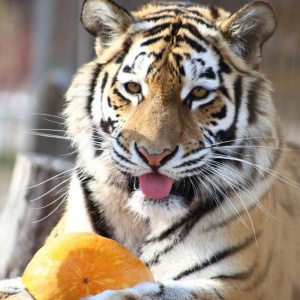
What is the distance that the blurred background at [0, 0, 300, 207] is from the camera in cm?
475

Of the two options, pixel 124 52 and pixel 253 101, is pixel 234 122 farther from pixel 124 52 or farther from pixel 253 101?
pixel 124 52

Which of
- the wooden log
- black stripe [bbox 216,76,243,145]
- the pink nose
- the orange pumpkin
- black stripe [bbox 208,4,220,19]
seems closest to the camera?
the orange pumpkin

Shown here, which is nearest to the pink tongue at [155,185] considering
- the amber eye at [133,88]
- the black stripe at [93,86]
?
the amber eye at [133,88]

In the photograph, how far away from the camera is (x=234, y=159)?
2463 millimetres

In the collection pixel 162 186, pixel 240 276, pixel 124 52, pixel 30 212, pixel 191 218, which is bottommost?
pixel 30 212

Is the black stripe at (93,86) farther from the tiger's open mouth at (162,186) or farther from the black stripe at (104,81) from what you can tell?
the tiger's open mouth at (162,186)

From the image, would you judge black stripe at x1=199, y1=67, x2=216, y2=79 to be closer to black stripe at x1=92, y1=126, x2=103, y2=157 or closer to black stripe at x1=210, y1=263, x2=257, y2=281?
black stripe at x1=92, y1=126, x2=103, y2=157

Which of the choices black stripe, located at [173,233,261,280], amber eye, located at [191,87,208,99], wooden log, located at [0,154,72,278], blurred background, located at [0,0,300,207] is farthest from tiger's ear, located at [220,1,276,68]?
wooden log, located at [0,154,72,278]

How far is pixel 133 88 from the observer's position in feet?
8.00

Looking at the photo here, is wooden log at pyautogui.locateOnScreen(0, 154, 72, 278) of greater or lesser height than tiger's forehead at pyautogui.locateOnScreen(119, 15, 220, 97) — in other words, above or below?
below

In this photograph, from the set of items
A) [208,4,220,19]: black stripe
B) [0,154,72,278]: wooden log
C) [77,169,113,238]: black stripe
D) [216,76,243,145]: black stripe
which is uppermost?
[208,4,220,19]: black stripe

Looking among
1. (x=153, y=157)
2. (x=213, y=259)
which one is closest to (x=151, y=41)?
(x=153, y=157)

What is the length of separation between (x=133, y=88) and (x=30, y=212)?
57.4 inches

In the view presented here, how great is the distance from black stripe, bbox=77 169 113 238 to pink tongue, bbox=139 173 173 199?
10.4 inches
